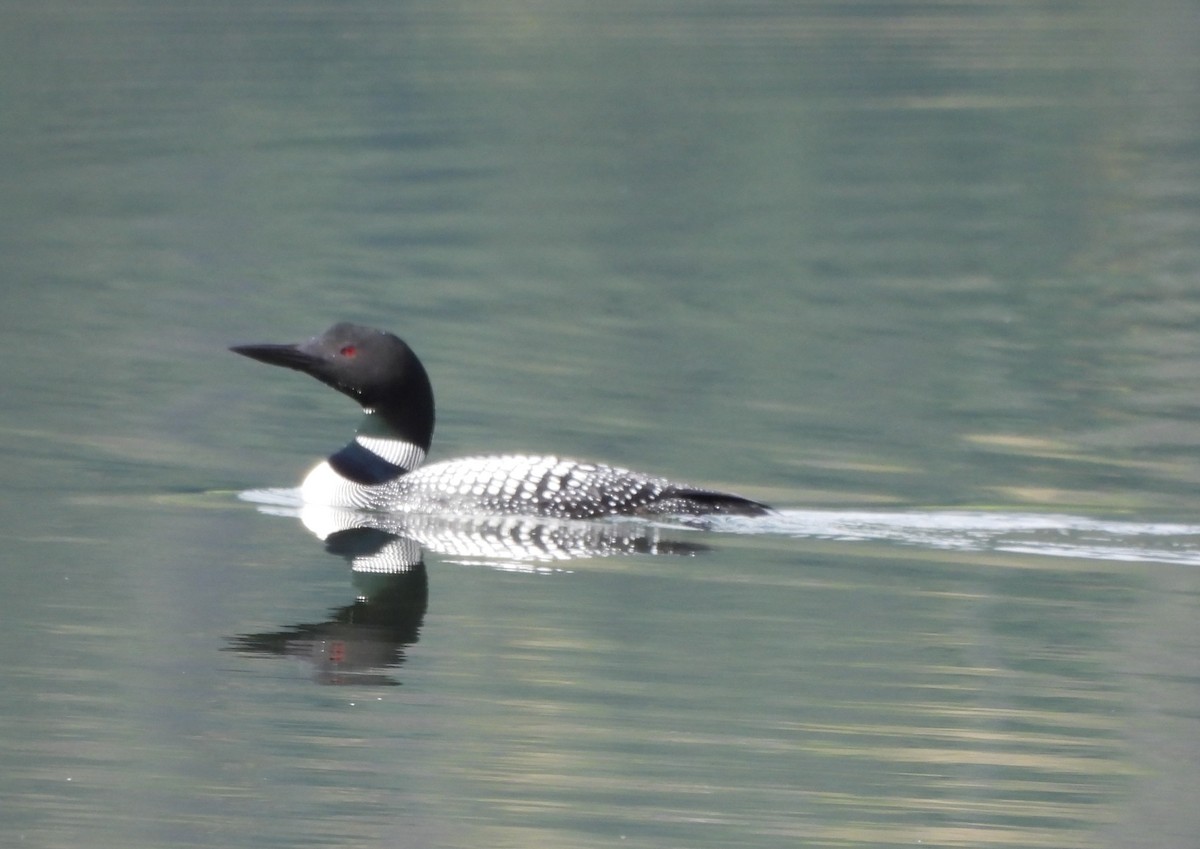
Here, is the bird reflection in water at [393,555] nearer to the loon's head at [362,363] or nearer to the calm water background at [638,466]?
the calm water background at [638,466]

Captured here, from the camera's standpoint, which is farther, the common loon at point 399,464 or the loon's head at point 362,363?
the loon's head at point 362,363

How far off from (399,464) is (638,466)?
3.31 ft

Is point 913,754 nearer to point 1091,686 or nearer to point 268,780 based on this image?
point 1091,686

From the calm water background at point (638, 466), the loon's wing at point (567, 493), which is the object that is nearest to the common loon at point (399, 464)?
the loon's wing at point (567, 493)

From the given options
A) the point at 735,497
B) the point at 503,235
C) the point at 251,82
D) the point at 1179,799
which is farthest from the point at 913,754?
the point at 251,82

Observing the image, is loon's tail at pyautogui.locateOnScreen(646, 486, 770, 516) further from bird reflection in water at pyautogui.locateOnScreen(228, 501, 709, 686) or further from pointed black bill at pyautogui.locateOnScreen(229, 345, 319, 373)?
pointed black bill at pyautogui.locateOnScreen(229, 345, 319, 373)

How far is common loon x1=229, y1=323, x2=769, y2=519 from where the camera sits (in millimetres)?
7727

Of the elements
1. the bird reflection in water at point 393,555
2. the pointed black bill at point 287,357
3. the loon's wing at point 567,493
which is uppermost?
the pointed black bill at point 287,357

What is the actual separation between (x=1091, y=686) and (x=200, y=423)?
15.4ft

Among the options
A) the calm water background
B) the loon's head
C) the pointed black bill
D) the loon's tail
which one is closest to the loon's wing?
the loon's tail

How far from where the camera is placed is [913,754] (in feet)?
17.6

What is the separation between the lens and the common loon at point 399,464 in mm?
7727

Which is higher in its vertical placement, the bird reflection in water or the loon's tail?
the loon's tail

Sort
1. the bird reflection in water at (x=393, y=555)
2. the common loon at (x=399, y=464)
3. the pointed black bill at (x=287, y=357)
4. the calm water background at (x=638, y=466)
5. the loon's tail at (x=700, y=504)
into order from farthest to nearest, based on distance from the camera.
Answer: the pointed black bill at (x=287, y=357), the common loon at (x=399, y=464), the loon's tail at (x=700, y=504), the bird reflection in water at (x=393, y=555), the calm water background at (x=638, y=466)
